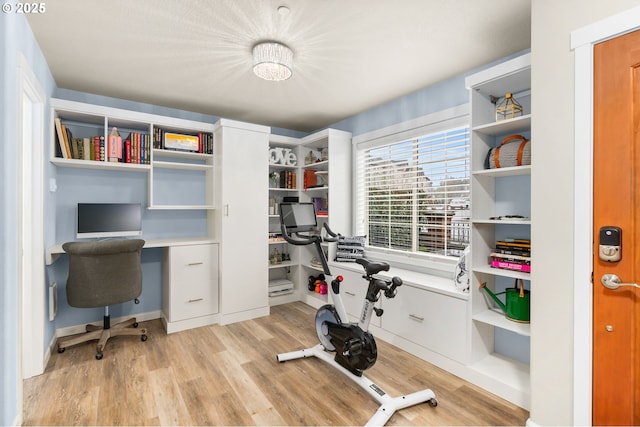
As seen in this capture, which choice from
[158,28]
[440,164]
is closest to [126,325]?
[158,28]

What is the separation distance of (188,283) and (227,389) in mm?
1459

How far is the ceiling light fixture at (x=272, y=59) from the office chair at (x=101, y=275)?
73.1 inches

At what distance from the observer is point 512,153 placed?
2.11m

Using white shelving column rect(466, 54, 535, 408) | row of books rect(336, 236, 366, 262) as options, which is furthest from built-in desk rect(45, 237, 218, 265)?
white shelving column rect(466, 54, 535, 408)

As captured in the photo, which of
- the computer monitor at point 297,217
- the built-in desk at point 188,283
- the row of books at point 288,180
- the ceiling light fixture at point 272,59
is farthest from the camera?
the row of books at point 288,180

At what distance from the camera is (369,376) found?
233cm

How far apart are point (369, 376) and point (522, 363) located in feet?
3.80

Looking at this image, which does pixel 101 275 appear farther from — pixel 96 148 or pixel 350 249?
pixel 350 249

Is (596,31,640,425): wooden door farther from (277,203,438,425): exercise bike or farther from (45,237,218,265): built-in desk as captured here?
(45,237,218,265): built-in desk

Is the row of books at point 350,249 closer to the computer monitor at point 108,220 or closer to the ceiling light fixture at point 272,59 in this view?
the ceiling light fixture at point 272,59

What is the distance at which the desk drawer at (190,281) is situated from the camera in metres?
3.21

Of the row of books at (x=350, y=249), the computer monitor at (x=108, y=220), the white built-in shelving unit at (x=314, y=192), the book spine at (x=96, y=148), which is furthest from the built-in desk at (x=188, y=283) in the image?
the row of books at (x=350, y=249)

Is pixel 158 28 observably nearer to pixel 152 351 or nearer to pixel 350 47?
pixel 350 47

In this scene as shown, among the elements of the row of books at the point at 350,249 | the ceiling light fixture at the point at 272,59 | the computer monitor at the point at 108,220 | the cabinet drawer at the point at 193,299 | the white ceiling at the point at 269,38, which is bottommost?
the cabinet drawer at the point at 193,299
